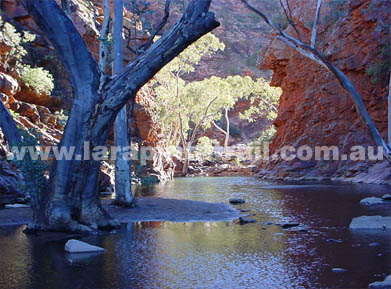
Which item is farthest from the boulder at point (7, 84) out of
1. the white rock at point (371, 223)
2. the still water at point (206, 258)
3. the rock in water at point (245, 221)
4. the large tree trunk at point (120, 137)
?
the white rock at point (371, 223)

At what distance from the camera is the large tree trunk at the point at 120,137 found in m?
11.1

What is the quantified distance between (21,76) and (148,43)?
11.9 m

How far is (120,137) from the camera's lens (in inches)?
444

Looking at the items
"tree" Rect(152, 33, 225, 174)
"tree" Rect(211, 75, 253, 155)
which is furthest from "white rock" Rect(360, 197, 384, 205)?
"tree" Rect(211, 75, 253, 155)

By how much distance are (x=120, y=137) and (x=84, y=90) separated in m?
3.94

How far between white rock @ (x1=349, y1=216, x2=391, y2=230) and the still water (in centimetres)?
20

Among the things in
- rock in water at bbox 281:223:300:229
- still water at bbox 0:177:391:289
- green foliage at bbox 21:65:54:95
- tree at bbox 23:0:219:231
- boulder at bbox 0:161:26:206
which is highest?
green foliage at bbox 21:65:54:95

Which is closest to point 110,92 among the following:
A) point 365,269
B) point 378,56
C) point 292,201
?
point 365,269

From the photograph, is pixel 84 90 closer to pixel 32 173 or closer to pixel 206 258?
pixel 32 173

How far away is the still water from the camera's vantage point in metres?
5.09

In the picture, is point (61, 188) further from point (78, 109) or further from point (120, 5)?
point (120, 5)

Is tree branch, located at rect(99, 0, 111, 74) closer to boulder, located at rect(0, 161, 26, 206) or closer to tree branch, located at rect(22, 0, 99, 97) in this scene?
tree branch, located at rect(22, 0, 99, 97)

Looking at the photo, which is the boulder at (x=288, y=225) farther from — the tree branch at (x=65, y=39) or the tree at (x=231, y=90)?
→ the tree at (x=231, y=90)

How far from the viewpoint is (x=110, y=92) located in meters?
7.42
